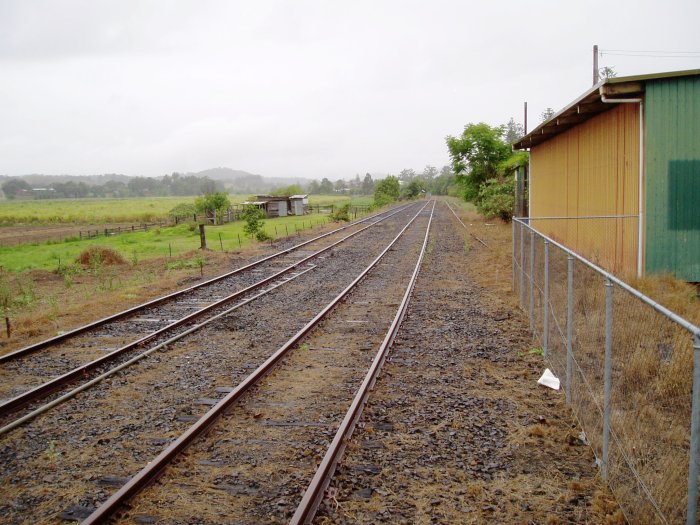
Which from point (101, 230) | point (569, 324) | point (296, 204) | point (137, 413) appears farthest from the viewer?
point (296, 204)

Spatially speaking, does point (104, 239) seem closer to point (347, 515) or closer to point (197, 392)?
point (197, 392)

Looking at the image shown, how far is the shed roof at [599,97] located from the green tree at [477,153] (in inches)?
904

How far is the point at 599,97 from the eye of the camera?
12367mm

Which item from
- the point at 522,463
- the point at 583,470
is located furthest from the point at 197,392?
the point at 583,470

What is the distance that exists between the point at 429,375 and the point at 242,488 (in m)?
3.43

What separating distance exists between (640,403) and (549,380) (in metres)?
2.31

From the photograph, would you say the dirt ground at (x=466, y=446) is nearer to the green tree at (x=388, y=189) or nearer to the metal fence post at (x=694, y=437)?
the metal fence post at (x=694, y=437)

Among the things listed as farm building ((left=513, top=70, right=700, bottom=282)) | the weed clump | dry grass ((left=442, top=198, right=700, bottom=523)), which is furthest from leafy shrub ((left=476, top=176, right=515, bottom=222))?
dry grass ((left=442, top=198, right=700, bottom=523))

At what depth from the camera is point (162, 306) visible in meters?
12.7

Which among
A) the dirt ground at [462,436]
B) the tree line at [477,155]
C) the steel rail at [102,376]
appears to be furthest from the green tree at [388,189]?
the dirt ground at [462,436]

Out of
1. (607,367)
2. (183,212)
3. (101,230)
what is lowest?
(607,367)

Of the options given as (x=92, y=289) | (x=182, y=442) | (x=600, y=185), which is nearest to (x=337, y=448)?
(x=182, y=442)

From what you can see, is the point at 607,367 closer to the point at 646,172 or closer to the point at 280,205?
the point at 646,172

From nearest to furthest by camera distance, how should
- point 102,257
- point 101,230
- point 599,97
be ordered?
point 599,97 < point 102,257 < point 101,230
